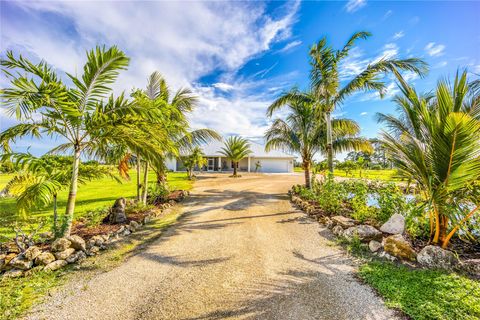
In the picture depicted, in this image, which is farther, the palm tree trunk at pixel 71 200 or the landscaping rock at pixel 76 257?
the palm tree trunk at pixel 71 200

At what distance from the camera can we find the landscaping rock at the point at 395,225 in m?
4.52

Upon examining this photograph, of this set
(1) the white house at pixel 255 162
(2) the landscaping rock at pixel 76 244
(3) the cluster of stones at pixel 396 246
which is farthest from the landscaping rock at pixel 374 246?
(1) the white house at pixel 255 162

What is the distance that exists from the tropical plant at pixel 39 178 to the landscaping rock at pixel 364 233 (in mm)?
6345

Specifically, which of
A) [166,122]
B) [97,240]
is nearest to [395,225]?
[166,122]

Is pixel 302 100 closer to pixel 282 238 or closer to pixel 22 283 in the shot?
pixel 282 238

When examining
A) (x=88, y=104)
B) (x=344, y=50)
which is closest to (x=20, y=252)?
(x=88, y=104)

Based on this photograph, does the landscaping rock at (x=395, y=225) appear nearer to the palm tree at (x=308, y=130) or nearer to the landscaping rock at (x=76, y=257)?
the palm tree at (x=308, y=130)

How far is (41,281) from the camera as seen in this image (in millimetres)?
3279

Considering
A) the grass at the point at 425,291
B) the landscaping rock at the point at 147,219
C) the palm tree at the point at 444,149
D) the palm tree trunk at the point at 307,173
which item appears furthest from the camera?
the palm tree trunk at the point at 307,173

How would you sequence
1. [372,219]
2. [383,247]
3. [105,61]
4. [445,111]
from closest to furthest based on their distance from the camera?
[445,111] → [383,247] → [105,61] → [372,219]

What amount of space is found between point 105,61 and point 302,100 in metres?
7.90

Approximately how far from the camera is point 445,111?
3.44m

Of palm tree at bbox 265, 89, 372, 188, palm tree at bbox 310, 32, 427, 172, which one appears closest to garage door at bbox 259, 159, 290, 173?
palm tree at bbox 265, 89, 372, 188

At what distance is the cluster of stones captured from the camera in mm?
3421
